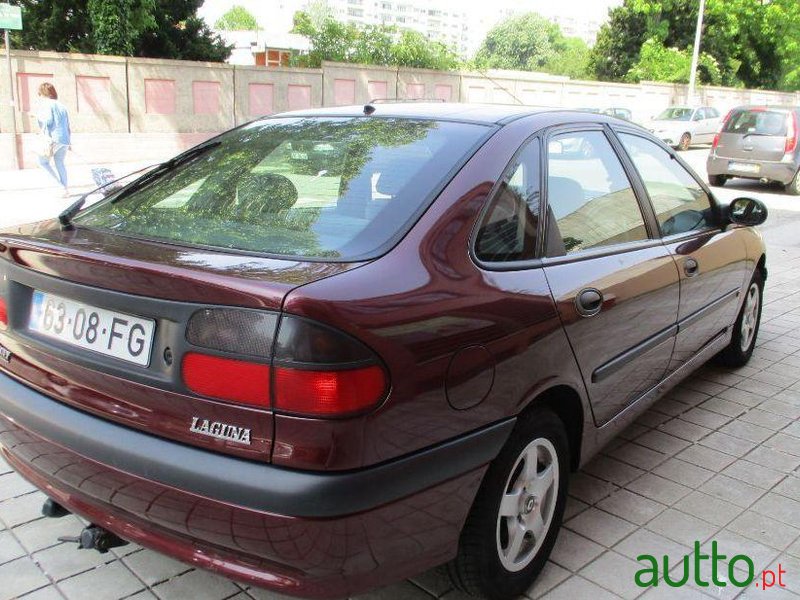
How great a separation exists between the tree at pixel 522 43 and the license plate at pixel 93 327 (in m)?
129

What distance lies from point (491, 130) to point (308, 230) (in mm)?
790

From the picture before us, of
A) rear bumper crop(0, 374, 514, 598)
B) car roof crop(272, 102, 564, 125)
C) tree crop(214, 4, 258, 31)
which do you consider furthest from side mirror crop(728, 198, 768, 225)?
tree crop(214, 4, 258, 31)

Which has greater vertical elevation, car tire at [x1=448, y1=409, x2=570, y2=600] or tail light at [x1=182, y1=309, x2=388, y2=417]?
tail light at [x1=182, y1=309, x2=388, y2=417]

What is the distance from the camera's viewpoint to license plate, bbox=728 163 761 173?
49.7 ft

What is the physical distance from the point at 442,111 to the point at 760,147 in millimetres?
14066

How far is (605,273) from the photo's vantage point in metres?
2.91

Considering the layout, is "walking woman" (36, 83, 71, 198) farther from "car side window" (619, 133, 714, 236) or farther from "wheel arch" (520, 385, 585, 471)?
"wheel arch" (520, 385, 585, 471)

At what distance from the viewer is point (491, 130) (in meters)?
2.70

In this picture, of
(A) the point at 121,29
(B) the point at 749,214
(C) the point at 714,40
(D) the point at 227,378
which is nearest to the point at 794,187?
(B) the point at 749,214

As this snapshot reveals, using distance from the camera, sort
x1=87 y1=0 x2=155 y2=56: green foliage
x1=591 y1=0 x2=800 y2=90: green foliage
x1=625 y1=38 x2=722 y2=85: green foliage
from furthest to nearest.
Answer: x1=625 y1=38 x2=722 y2=85: green foliage
x1=591 y1=0 x2=800 y2=90: green foliage
x1=87 y1=0 x2=155 y2=56: green foliage

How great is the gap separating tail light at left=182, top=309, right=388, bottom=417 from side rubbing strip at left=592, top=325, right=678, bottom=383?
125cm

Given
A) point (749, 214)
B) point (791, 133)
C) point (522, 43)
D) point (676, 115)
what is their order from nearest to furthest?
point (749, 214)
point (791, 133)
point (676, 115)
point (522, 43)

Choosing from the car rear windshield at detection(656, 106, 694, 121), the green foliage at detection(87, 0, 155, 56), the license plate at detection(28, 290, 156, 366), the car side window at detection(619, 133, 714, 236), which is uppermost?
the green foliage at detection(87, 0, 155, 56)

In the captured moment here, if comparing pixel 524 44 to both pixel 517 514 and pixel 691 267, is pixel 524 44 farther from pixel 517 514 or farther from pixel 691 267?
pixel 517 514
